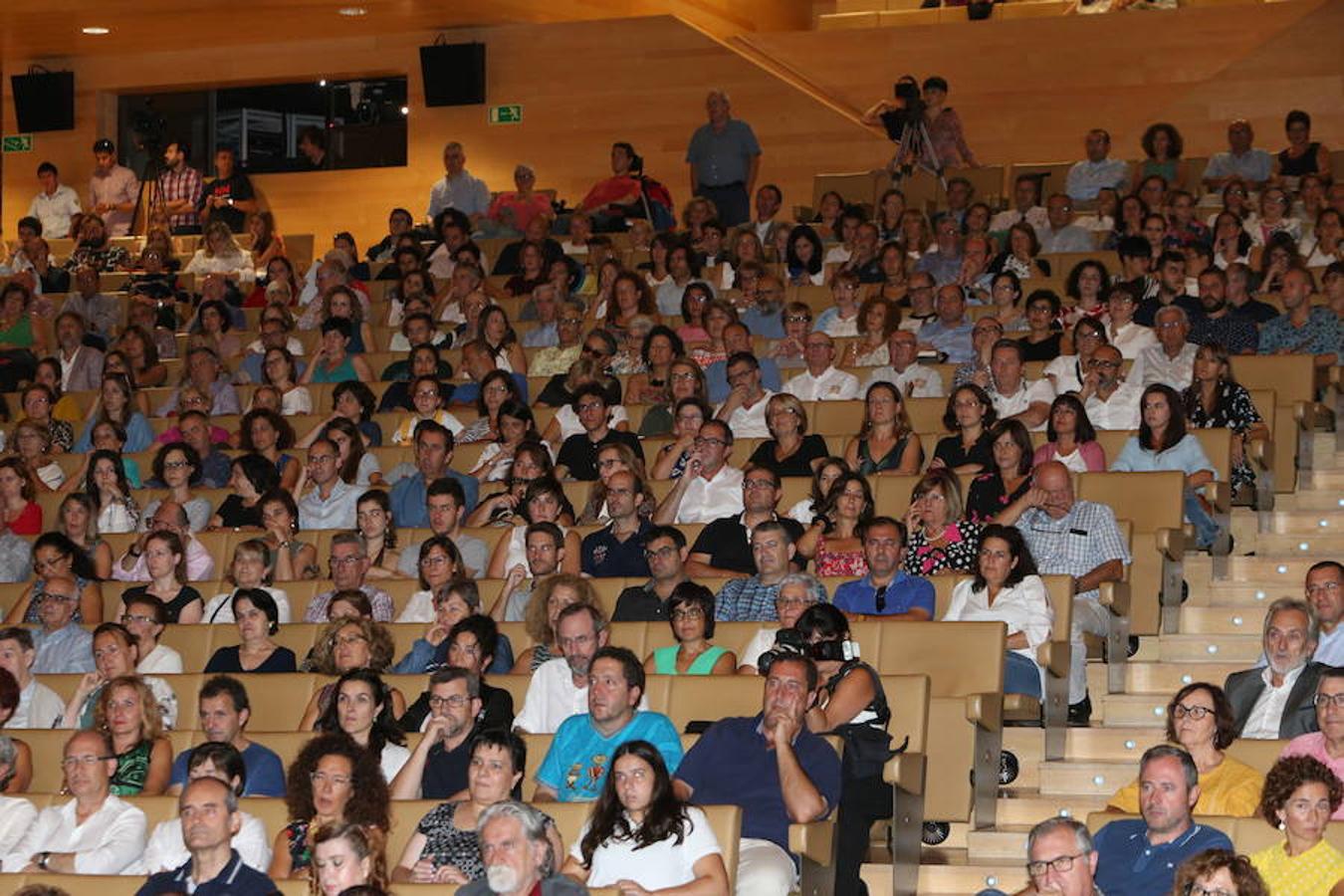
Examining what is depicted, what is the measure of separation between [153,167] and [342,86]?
149 cm

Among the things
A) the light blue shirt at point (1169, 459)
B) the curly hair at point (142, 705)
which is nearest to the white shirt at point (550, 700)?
the curly hair at point (142, 705)

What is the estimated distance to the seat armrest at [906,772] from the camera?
5.05m

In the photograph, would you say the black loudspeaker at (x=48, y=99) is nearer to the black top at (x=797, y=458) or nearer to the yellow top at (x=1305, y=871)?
the black top at (x=797, y=458)

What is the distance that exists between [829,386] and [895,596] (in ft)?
7.97

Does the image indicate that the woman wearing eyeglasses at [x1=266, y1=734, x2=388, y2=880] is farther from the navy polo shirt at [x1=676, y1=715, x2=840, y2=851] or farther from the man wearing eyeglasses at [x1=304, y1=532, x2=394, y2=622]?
the man wearing eyeglasses at [x1=304, y1=532, x2=394, y2=622]

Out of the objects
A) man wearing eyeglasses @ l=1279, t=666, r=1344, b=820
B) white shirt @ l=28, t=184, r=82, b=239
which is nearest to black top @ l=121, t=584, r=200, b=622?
man wearing eyeglasses @ l=1279, t=666, r=1344, b=820

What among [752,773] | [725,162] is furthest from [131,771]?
[725,162]

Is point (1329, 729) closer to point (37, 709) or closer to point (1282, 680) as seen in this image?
point (1282, 680)

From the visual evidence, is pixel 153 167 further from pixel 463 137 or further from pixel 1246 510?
pixel 1246 510

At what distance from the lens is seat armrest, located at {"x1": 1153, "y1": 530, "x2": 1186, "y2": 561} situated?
6488 millimetres

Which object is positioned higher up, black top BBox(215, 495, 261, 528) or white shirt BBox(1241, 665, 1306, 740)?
black top BBox(215, 495, 261, 528)

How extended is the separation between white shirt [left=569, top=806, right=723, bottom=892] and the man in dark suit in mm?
1520

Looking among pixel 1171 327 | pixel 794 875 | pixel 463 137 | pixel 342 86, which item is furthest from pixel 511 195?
pixel 794 875

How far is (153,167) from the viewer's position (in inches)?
539
